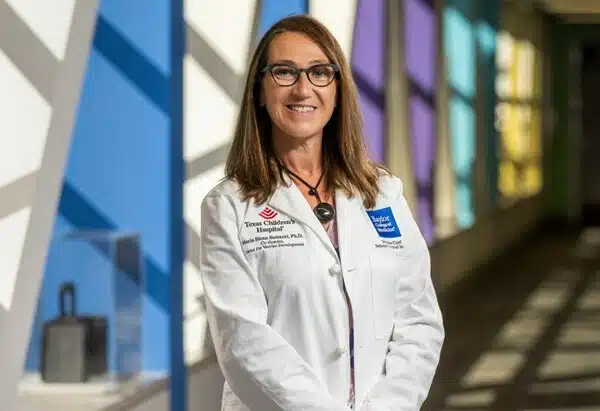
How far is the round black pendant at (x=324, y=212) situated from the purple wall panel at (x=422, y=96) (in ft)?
25.2

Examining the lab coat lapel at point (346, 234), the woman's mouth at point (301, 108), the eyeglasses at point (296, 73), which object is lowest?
the lab coat lapel at point (346, 234)

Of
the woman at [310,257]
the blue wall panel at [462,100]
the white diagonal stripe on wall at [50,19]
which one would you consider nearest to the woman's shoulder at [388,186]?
the woman at [310,257]

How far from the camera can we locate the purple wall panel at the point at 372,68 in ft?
27.5

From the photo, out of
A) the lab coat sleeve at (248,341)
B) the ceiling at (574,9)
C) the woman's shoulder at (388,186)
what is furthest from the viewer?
the ceiling at (574,9)

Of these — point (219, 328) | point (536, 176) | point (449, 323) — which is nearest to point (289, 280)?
point (219, 328)

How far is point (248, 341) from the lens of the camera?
2211mm

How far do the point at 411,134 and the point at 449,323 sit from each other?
1506 mm

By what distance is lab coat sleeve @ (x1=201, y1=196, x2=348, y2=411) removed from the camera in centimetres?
221

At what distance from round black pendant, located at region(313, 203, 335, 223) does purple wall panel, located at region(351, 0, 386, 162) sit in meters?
5.86

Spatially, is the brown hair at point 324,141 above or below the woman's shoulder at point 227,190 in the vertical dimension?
above

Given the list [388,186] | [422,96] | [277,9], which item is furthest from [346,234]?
[422,96]

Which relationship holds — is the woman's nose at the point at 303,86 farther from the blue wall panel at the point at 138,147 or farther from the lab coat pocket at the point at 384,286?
the blue wall panel at the point at 138,147

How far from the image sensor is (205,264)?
2.28 m

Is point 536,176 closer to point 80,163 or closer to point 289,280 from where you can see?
point 80,163
